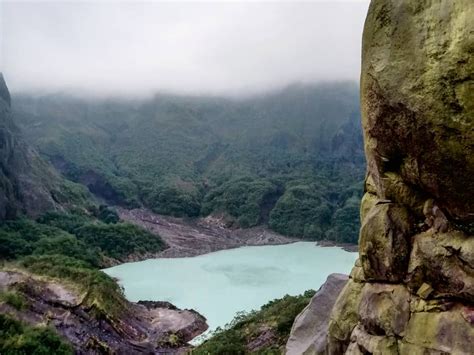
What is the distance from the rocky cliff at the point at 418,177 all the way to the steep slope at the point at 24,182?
1833 inches

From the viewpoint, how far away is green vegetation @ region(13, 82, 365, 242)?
72750mm

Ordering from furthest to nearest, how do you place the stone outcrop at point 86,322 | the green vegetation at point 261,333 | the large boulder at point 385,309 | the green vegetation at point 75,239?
the green vegetation at point 75,239 → the stone outcrop at point 86,322 → the green vegetation at point 261,333 → the large boulder at point 385,309

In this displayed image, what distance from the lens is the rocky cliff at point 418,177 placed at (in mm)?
5484

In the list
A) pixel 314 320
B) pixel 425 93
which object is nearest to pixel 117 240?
pixel 314 320

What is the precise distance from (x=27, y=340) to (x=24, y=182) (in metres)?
39.7

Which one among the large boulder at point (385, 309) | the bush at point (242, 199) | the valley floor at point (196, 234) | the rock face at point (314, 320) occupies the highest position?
the large boulder at point (385, 309)

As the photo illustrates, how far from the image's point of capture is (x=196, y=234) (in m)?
65.3

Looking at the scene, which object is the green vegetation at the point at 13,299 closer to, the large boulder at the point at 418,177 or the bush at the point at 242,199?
the large boulder at the point at 418,177

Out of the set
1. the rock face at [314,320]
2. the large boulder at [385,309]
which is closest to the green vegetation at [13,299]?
the rock face at [314,320]

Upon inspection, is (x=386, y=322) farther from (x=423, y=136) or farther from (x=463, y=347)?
(x=423, y=136)

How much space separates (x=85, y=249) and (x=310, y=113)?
73.2m

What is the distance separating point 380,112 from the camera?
249 inches

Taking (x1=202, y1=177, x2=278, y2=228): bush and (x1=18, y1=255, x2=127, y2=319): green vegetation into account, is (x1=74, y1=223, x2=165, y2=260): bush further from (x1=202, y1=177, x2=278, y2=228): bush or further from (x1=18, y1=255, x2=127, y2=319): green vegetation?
(x1=18, y1=255, x2=127, y2=319): green vegetation

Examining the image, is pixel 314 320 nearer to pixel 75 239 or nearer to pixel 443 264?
pixel 443 264
